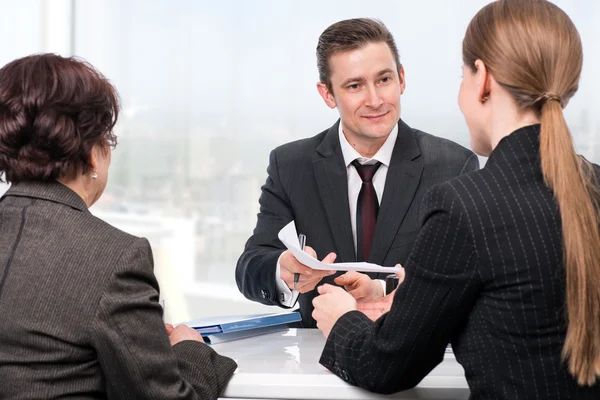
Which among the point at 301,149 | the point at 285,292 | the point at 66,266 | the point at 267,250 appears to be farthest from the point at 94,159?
the point at 301,149

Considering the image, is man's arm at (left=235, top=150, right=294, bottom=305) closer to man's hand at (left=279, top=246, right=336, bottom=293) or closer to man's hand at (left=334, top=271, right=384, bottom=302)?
man's hand at (left=279, top=246, right=336, bottom=293)

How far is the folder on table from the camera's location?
85.2 inches

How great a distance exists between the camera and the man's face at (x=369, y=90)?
2967mm

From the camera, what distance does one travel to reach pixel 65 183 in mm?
1611

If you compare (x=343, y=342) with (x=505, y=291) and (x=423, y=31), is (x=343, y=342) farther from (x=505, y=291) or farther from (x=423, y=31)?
(x=423, y=31)

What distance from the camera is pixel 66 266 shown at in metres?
1.49

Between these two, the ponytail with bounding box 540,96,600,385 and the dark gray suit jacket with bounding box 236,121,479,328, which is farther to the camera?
the dark gray suit jacket with bounding box 236,121,479,328

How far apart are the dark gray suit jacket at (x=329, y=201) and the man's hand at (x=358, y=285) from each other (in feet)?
1.15

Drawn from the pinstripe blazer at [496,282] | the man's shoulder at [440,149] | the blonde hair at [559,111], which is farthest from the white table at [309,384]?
the man's shoulder at [440,149]

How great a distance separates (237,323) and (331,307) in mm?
472

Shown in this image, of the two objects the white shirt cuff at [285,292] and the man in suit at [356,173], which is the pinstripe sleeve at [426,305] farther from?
the man in suit at [356,173]

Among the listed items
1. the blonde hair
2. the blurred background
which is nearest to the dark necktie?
the blonde hair

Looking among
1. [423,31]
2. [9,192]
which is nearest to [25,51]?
[423,31]

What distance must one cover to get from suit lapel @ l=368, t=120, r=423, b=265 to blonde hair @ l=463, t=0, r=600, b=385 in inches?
50.9
